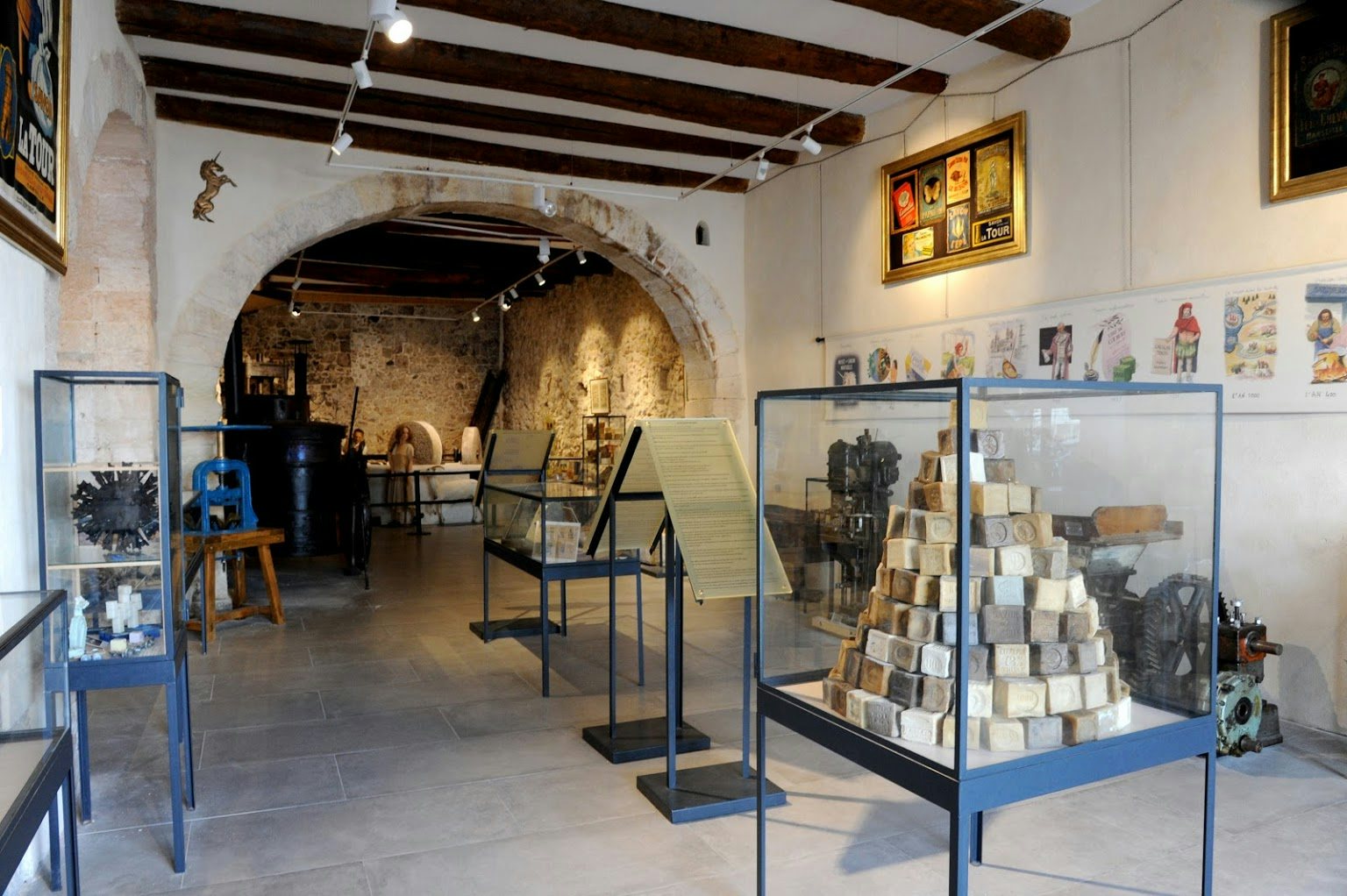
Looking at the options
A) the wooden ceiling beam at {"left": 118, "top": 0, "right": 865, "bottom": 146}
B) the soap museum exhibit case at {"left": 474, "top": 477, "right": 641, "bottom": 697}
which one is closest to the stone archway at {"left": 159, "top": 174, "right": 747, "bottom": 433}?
the wooden ceiling beam at {"left": 118, "top": 0, "right": 865, "bottom": 146}

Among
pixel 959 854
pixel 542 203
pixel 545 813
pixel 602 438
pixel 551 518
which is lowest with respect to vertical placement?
pixel 545 813

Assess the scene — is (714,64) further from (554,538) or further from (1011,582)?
(1011,582)

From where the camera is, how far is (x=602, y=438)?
11719 millimetres

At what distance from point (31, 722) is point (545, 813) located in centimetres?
171

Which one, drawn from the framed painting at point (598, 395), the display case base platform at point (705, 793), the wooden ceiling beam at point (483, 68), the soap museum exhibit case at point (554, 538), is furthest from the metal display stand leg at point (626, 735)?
the framed painting at point (598, 395)

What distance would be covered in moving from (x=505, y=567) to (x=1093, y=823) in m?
6.14

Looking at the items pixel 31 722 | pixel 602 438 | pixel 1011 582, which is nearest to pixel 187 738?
pixel 31 722

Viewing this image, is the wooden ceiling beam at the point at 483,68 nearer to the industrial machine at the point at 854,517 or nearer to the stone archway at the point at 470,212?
the stone archway at the point at 470,212

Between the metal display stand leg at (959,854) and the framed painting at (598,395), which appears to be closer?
the metal display stand leg at (959,854)

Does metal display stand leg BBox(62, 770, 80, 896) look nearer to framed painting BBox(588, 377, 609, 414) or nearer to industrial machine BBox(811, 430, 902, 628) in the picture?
industrial machine BBox(811, 430, 902, 628)

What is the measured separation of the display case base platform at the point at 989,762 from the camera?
184cm

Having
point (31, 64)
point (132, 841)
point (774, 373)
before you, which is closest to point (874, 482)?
point (132, 841)

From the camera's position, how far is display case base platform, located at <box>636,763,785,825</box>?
3.09m

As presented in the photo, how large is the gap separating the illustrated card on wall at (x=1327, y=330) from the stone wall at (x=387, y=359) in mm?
13657
